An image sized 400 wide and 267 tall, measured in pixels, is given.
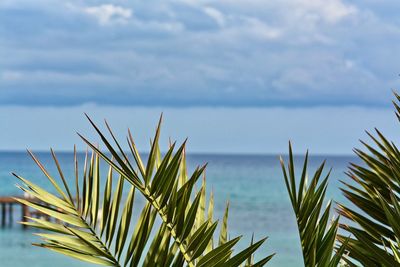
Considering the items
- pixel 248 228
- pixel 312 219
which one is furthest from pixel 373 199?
pixel 248 228

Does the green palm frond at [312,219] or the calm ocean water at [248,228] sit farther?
the calm ocean water at [248,228]

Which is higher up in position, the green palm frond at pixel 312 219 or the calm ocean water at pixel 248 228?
the green palm frond at pixel 312 219

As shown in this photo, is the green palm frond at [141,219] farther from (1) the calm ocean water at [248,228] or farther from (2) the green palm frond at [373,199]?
(1) the calm ocean water at [248,228]

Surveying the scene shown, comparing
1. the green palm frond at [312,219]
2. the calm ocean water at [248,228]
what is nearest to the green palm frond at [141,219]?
the green palm frond at [312,219]

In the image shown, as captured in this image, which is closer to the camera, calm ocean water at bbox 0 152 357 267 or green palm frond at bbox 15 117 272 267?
green palm frond at bbox 15 117 272 267

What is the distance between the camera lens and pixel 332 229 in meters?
2.26

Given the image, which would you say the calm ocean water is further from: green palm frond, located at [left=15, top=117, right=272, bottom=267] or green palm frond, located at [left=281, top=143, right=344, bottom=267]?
green palm frond, located at [left=15, top=117, right=272, bottom=267]

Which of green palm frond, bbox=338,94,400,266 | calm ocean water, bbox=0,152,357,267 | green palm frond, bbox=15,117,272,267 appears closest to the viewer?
green palm frond, bbox=15,117,272,267

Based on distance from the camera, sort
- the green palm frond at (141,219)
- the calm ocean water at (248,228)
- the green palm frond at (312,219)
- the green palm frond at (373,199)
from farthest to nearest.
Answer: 1. the calm ocean water at (248,228)
2. the green palm frond at (373,199)
3. the green palm frond at (312,219)
4. the green palm frond at (141,219)

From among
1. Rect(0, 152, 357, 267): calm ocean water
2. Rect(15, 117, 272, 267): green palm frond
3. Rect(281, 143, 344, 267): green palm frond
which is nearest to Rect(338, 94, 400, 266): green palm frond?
Rect(281, 143, 344, 267): green palm frond

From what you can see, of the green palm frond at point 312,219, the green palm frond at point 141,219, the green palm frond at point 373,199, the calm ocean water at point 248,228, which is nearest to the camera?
the green palm frond at point 141,219

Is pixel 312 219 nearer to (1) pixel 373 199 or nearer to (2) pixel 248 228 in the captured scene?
(1) pixel 373 199

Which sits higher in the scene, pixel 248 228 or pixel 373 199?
pixel 373 199

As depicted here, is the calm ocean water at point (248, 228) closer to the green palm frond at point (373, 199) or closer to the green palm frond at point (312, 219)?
the green palm frond at point (373, 199)
